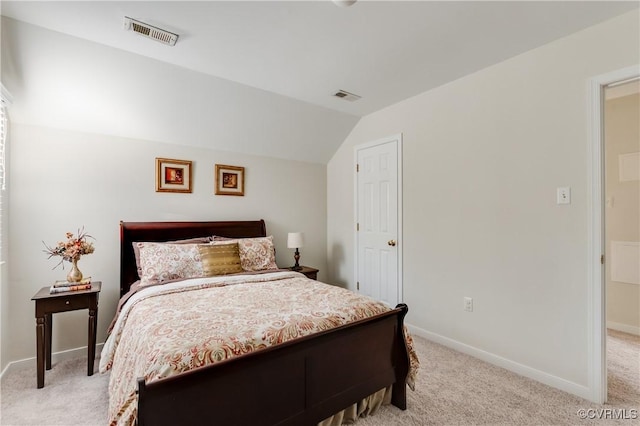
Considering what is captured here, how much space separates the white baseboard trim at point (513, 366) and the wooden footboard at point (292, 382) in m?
1.10

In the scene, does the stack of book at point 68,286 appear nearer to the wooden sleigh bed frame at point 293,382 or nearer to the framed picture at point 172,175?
the framed picture at point 172,175

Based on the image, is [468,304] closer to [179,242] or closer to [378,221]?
[378,221]

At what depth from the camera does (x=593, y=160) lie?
82.4 inches

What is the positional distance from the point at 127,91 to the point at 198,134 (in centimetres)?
76

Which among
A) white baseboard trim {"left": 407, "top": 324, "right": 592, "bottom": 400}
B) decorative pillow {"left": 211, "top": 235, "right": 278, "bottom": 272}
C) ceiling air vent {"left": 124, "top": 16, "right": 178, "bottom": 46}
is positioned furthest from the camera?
decorative pillow {"left": 211, "top": 235, "right": 278, "bottom": 272}

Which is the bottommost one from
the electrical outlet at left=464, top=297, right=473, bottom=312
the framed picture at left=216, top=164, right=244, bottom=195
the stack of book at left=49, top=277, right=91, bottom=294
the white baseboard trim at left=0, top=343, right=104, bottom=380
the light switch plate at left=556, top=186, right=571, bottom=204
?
the white baseboard trim at left=0, top=343, right=104, bottom=380

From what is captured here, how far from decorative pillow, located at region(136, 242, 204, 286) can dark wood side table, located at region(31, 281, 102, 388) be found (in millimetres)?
375

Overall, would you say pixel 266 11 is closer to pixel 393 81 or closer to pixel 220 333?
pixel 393 81

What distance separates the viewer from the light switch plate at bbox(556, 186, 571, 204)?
2215 millimetres

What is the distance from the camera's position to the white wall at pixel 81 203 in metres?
2.54

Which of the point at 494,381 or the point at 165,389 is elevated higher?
the point at 165,389

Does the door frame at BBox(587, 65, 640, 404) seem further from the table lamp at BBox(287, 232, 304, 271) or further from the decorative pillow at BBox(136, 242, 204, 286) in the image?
the decorative pillow at BBox(136, 242, 204, 286)

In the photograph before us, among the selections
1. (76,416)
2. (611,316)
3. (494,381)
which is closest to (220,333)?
(76,416)

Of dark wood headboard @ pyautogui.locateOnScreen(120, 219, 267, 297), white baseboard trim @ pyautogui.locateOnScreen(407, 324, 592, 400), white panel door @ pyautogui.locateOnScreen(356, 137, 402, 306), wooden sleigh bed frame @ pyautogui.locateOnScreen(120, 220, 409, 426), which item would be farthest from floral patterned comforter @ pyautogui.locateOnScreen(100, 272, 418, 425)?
white panel door @ pyautogui.locateOnScreen(356, 137, 402, 306)
